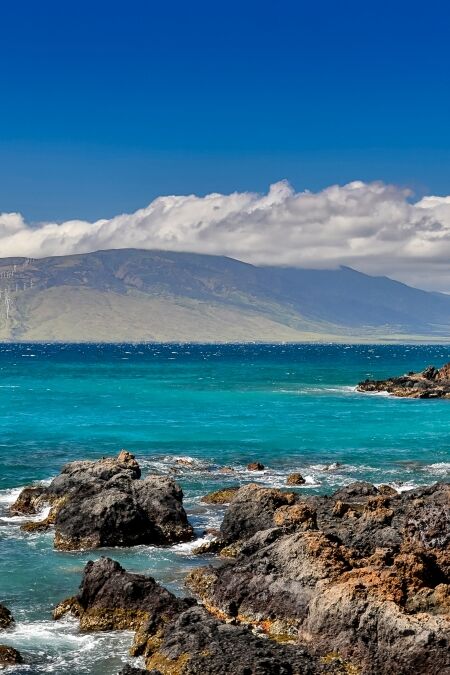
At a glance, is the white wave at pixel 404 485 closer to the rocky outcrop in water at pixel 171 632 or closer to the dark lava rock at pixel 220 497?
the dark lava rock at pixel 220 497

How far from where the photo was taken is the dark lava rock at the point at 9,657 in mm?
22281

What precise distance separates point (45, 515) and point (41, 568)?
31.1 feet

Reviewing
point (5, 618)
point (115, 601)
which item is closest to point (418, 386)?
point (115, 601)

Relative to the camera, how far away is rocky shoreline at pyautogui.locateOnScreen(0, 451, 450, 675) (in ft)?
66.6

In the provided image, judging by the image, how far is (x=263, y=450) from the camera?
69062mm

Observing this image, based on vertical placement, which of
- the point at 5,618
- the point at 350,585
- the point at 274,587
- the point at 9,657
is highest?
the point at 350,585

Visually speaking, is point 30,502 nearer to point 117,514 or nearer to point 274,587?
point 117,514

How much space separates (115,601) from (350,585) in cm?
837

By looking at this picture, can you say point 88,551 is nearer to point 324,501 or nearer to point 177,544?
point 177,544

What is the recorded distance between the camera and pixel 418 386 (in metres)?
137

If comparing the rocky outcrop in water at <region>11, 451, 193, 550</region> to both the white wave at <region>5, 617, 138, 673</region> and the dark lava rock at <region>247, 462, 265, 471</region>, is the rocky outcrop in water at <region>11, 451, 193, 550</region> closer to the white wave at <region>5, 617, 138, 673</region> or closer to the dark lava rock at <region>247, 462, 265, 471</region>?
the white wave at <region>5, 617, 138, 673</region>

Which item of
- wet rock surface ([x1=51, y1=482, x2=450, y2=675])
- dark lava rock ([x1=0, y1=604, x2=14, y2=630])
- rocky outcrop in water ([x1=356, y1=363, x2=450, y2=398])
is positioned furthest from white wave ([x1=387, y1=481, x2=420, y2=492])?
rocky outcrop in water ([x1=356, y1=363, x2=450, y2=398])

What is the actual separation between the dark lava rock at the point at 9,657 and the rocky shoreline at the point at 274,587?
9.64 ft

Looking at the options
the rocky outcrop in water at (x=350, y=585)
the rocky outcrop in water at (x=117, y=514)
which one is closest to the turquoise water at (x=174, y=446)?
the rocky outcrop in water at (x=117, y=514)
